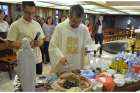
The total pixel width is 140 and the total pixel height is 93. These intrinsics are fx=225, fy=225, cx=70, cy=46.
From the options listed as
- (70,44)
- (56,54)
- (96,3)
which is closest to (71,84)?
(56,54)

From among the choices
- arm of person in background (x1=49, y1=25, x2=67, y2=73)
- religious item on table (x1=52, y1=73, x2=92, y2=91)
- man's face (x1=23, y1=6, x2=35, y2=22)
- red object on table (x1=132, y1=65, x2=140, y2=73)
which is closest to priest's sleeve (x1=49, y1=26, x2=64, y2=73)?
arm of person in background (x1=49, y1=25, x2=67, y2=73)

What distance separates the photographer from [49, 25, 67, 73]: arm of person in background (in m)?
2.07

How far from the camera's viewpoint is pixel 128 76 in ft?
6.72

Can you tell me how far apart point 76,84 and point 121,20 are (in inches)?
917

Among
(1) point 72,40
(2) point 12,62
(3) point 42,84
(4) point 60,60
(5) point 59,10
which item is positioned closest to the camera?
(3) point 42,84

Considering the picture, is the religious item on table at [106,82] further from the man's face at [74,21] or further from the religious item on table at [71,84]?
the man's face at [74,21]

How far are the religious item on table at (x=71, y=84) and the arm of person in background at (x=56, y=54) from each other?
0.41 m

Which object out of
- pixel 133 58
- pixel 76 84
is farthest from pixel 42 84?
pixel 133 58

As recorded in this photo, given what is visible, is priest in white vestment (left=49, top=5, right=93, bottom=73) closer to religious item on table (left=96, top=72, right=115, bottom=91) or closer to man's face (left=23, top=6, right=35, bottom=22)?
man's face (left=23, top=6, right=35, bottom=22)

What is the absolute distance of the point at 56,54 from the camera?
2178mm

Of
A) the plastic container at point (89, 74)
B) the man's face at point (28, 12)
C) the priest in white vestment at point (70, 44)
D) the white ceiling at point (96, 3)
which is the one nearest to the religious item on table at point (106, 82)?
the plastic container at point (89, 74)

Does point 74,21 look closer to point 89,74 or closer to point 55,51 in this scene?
point 55,51

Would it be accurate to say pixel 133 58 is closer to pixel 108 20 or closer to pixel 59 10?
pixel 59 10

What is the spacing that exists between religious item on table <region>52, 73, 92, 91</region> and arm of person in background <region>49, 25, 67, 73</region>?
0.41m
